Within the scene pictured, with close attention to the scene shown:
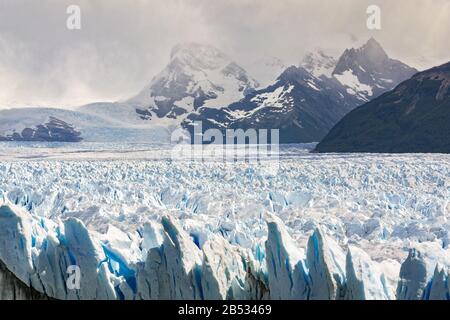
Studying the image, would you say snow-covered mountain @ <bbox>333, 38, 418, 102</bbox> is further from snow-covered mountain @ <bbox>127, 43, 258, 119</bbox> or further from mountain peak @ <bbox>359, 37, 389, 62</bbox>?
snow-covered mountain @ <bbox>127, 43, 258, 119</bbox>

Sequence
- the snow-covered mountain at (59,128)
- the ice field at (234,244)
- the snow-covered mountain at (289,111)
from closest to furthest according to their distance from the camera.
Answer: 1. the ice field at (234,244)
2. the snow-covered mountain at (59,128)
3. the snow-covered mountain at (289,111)

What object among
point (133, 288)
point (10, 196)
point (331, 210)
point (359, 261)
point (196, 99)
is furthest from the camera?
point (196, 99)

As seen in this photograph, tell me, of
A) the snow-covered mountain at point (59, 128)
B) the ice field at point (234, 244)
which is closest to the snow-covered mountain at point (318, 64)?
the snow-covered mountain at point (59, 128)

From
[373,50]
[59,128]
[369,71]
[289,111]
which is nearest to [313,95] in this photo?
[289,111]

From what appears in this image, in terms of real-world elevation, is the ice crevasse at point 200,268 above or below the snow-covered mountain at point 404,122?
below

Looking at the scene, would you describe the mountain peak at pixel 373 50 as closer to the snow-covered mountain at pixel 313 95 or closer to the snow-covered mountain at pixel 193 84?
the snow-covered mountain at pixel 313 95
